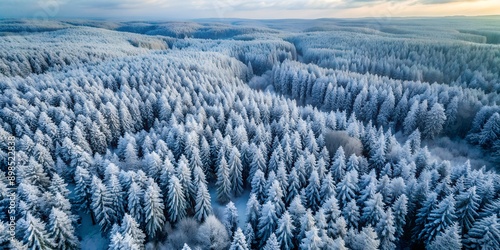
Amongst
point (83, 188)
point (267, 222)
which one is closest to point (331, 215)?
point (267, 222)

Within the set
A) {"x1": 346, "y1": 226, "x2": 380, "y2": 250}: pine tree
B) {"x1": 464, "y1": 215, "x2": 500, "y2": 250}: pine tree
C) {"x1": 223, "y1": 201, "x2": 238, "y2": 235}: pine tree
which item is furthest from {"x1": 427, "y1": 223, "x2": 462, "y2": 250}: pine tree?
{"x1": 223, "y1": 201, "x2": 238, "y2": 235}: pine tree

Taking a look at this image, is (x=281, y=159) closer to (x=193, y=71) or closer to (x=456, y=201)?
(x=456, y=201)

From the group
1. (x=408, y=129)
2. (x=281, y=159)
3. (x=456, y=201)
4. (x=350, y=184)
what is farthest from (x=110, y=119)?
(x=408, y=129)

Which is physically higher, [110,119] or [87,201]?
[110,119]

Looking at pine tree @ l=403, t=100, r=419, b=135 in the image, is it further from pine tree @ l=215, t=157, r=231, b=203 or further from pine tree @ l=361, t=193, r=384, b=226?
pine tree @ l=215, t=157, r=231, b=203

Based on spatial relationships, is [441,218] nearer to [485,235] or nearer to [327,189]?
[485,235]

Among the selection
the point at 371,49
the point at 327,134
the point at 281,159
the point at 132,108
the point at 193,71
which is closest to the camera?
the point at 281,159
